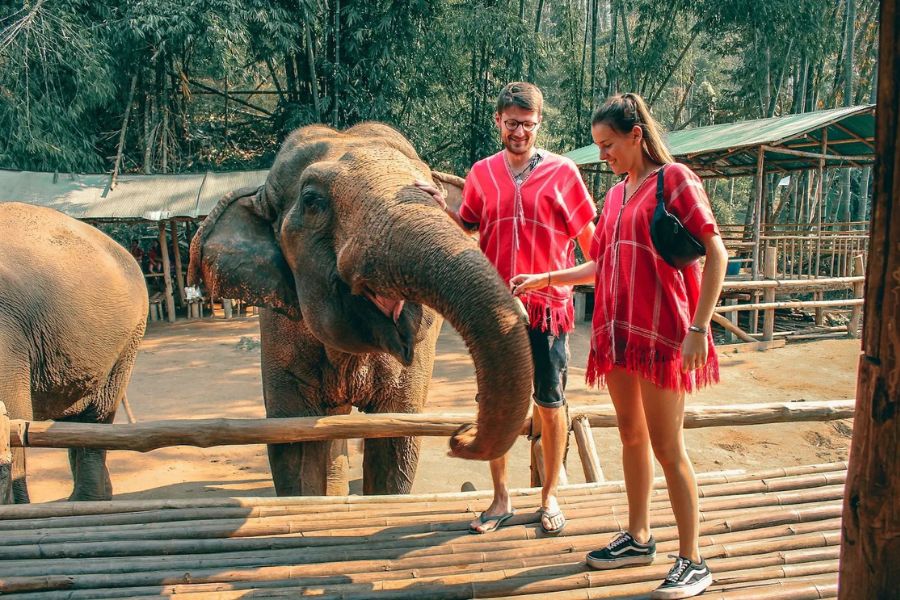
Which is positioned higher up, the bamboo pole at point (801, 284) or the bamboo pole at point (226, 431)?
the bamboo pole at point (226, 431)

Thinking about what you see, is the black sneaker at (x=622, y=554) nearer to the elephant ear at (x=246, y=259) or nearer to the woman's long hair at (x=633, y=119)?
the woman's long hair at (x=633, y=119)

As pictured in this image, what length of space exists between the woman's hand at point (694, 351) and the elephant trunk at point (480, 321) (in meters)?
0.47

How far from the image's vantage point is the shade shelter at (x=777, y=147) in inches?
472

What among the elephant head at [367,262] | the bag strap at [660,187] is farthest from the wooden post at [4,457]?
the bag strap at [660,187]

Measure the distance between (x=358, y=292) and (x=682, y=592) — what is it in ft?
4.62

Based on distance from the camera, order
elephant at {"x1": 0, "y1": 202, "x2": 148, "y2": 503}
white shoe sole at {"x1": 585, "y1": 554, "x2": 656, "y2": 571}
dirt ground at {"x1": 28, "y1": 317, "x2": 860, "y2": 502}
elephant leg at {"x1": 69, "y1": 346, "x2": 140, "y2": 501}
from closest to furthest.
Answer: white shoe sole at {"x1": 585, "y1": 554, "x2": 656, "y2": 571}, elephant at {"x1": 0, "y1": 202, "x2": 148, "y2": 503}, elephant leg at {"x1": 69, "y1": 346, "x2": 140, "y2": 501}, dirt ground at {"x1": 28, "y1": 317, "x2": 860, "y2": 502}

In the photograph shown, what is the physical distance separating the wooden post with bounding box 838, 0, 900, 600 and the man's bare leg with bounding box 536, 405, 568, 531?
1433mm

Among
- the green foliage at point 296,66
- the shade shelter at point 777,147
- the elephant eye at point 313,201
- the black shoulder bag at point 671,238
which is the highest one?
the green foliage at point 296,66

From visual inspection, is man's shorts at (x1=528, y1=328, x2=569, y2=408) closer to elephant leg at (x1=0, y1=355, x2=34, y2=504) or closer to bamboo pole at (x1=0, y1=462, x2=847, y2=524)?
bamboo pole at (x1=0, y1=462, x2=847, y2=524)

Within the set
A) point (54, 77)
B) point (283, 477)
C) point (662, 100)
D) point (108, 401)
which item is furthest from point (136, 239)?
point (662, 100)

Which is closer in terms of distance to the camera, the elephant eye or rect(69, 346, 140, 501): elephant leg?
the elephant eye

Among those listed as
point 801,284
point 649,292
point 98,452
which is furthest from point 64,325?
point 801,284

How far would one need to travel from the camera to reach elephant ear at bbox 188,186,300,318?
2963 mm

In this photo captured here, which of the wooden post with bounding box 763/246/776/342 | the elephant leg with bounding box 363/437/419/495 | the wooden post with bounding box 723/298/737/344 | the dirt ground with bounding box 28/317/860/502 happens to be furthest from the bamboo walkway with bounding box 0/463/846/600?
the wooden post with bounding box 723/298/737/344
